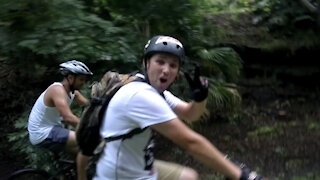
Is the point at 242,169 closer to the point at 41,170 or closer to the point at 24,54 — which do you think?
the point at 41,170

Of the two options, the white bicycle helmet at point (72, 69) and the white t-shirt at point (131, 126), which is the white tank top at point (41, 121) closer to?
the white bicycle helmet at point (72, 69)

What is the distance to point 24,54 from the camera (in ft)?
21.7

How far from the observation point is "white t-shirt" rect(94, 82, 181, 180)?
8.48 feet

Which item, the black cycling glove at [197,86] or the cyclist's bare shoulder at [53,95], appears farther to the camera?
the cyclist's bare shoulder at [53,95]

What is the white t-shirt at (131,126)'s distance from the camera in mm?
2584

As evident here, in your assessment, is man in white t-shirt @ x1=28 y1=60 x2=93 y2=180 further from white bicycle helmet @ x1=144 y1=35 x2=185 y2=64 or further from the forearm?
white bicycle helmet @ x1=144 y1=35 x2=185 y2=64

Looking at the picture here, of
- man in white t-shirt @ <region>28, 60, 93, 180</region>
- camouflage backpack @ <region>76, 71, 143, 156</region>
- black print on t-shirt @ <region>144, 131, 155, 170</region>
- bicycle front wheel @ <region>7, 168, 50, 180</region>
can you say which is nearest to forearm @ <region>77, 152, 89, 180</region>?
camouflage backpack @ <region>76, 71, 143, 156</region>

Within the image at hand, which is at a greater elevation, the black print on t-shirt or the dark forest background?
the black print on t-shirt

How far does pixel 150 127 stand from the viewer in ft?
8.79

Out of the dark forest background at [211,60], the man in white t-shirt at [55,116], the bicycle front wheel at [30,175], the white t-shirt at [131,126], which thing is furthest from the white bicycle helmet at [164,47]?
the dark forest background at [211,60]

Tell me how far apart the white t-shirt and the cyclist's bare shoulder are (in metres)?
2.60

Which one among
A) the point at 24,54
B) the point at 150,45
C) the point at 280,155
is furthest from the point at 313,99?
the point at 150,45

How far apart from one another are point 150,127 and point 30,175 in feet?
11.3

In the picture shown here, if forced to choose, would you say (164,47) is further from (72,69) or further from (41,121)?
(41,121)
